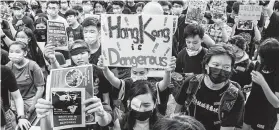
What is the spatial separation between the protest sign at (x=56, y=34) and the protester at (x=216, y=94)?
5.03 feet

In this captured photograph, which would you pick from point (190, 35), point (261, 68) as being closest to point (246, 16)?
point (190, 35)

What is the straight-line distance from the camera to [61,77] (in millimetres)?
2248

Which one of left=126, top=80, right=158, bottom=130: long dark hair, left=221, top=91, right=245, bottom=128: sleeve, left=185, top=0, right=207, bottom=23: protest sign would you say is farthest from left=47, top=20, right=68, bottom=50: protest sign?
left=221, top=91, right=245, bottom=128: sleeve

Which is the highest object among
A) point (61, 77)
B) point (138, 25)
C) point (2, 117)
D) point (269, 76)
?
point (138, 25)

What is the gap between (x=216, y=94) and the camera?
284 cm

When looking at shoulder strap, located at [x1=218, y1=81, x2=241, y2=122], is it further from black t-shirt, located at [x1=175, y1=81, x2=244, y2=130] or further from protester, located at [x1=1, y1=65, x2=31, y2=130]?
protester, located at [x1=1, y1=65, x2=31, y2=130]

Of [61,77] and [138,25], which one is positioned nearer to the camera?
[61,77]

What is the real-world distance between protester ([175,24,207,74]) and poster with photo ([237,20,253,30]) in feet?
7.41

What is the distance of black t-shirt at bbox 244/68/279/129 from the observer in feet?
11.1

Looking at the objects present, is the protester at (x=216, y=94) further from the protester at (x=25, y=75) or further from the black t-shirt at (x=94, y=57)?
the protester at (x=25, y=75)

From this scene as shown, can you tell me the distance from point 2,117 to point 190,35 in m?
2.29

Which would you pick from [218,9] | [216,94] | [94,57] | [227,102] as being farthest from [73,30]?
[227,102]

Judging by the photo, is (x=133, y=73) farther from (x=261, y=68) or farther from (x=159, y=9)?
(x=159, y=9)

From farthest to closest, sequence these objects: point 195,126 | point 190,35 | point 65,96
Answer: point 190,35 → point 65,96 → point 195,126
